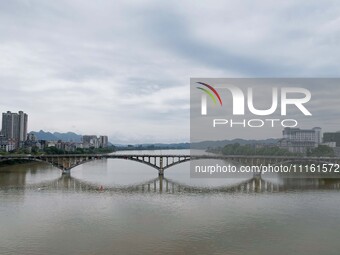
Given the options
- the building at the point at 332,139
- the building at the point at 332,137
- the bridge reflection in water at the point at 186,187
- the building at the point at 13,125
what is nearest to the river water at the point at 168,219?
the bridge reflection in water at the point at 186,187

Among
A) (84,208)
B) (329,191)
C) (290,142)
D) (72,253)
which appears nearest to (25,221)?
(84,208)

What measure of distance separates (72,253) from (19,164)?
50.9 m

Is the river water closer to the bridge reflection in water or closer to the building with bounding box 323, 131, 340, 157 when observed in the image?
the bridge reflection in water

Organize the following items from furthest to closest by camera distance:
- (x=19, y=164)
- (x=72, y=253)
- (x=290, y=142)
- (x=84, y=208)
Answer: (x=290, y=142) < (x=19, y=164) < (x=84, y=208) < (x=72, y=253)

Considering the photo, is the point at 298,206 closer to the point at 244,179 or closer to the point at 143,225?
the point at 143,225

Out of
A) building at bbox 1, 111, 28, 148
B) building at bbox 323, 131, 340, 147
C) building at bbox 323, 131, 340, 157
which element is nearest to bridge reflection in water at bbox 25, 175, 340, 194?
building at bbox 323, 131, 340, 157

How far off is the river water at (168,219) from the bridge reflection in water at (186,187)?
101 mm

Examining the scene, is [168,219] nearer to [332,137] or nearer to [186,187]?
[186,187]

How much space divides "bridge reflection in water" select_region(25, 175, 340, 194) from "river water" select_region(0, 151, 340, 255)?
0.10 m

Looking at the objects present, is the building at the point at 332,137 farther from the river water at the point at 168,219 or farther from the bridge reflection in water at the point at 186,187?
the river water at the point at 168,219

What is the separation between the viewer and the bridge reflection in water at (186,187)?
34250 millimetres

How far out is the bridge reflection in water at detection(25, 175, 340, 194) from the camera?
34.2 meters

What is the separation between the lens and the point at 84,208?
83.0ft

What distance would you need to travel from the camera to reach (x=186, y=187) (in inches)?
1426
